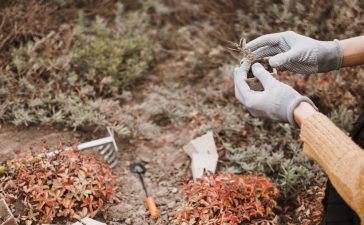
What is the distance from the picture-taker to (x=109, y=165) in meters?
3.24

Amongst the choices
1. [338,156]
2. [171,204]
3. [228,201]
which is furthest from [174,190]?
[338,156]

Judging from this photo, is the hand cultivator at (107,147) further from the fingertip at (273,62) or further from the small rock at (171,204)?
the fingertip at (273,62)

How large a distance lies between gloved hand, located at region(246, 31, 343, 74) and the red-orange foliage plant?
0.96 meters

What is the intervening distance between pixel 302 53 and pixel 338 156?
0.80 m

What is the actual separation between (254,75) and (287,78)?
5.33 ft

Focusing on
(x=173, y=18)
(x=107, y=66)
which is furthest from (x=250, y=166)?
(x=173, y=18)

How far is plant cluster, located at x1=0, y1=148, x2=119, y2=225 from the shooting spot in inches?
104

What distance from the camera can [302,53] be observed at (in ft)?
7.43

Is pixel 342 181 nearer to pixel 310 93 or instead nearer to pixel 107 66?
pixel 310 93

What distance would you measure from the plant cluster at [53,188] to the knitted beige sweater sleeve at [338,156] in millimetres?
1588

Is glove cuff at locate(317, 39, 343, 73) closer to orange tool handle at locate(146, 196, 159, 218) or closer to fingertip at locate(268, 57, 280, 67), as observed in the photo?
fingertip at locate(268, 57, 280, 67)

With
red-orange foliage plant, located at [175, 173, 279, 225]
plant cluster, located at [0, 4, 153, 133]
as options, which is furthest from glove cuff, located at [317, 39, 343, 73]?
plant cluster, located at [0, 4, 153, 133]

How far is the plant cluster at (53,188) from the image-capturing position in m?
2.63

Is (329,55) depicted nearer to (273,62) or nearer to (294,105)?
(273,62)
